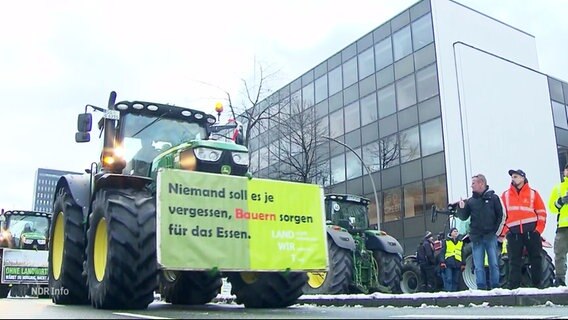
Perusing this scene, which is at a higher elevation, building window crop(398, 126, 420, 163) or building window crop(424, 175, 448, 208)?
building window crop(398, 126, 420, 163)

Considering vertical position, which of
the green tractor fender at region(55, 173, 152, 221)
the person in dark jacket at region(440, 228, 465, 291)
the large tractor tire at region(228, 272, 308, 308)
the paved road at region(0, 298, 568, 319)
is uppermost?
the green tractor fender at region(55, 173, 152, 221)

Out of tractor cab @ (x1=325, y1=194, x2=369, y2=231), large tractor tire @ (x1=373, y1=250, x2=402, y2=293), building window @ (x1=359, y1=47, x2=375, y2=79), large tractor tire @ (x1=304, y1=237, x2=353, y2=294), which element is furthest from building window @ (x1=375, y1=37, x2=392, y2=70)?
large tractor tire @ (x1=304, y1=237, x2=353, y2=294)

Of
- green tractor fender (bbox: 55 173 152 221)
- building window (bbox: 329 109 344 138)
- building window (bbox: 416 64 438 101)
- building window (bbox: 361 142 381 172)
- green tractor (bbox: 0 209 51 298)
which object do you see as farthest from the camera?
building window (bbox: 329 109 344 138)

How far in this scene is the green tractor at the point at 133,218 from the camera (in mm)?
6391

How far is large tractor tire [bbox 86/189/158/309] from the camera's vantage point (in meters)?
6.29

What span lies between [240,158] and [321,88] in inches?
1221

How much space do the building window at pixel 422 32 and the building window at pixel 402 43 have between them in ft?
1.33

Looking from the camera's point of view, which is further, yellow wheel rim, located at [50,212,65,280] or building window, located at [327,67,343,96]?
building window, located at [327,67,343,96]

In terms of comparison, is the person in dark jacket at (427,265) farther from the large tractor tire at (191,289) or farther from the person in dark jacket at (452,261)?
the large tractor tire at (191,289)

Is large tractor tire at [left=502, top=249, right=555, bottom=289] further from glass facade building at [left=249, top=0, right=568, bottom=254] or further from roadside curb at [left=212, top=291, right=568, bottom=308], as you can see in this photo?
glass facade building at [left=249, top=0, right=568, bottom=254]

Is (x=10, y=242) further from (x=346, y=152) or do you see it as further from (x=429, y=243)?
(x=346, y=152)

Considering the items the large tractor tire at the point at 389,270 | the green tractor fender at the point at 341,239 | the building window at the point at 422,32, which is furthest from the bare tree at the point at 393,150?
the green tractor fender at the point at 341,239

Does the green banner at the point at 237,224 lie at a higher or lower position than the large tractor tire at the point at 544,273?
higher

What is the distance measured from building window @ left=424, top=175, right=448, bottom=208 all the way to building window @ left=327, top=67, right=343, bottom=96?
32.3 ft
